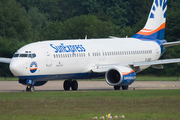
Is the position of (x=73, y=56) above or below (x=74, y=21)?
below

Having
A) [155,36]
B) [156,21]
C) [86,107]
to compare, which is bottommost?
[86,107]

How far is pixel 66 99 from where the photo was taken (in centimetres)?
2445

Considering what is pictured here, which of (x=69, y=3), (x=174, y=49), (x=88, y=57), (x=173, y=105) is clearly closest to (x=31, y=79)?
(x=88, y=57)

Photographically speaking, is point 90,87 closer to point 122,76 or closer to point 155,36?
point 122,76

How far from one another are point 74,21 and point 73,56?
A: 4401 centimetres

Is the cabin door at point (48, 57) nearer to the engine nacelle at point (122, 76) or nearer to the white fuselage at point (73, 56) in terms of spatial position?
the white fuselage at point (73, 56)

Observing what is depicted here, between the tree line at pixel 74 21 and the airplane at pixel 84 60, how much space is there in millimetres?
12351

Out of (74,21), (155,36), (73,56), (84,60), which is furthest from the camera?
(74,21)

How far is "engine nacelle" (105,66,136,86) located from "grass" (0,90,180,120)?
664cm

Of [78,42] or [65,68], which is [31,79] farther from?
[78,42]

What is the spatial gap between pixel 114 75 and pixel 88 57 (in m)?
2.64

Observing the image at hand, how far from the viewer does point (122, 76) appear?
1252 inches

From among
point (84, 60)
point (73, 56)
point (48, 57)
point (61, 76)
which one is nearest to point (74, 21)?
point (84, 60)

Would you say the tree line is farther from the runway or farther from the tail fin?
the runway
